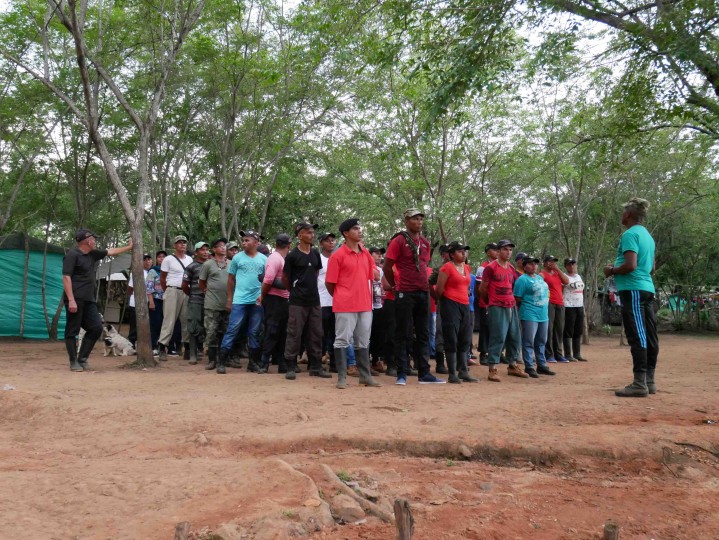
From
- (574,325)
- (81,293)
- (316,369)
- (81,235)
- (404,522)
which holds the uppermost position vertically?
(81,235)

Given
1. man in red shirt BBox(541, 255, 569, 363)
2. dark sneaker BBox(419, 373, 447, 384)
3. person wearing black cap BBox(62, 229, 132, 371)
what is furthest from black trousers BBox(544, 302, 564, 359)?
person wearing black cap BBox(62, 229, 132, 371)

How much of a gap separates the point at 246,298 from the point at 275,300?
16.7 inches

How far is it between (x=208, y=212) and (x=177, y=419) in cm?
1774

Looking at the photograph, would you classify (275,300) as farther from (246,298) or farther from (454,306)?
(454,306)

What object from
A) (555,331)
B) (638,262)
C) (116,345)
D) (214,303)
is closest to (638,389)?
(638,262)

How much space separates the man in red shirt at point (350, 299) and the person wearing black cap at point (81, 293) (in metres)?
3.23

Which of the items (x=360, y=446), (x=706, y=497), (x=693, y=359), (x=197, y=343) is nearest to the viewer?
(x=706, y=497)

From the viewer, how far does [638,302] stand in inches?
230

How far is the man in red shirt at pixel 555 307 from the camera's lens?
9.89m

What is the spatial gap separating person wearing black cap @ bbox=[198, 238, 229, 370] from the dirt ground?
72.3 inches

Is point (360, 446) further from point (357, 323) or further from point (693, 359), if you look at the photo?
point (693, 359)

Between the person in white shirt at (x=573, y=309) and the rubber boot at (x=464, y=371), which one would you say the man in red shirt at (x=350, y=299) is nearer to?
the rubber boot at (x=464, y=371)

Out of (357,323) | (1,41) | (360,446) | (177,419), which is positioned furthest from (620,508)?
(1,41)

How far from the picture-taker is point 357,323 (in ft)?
21.9
